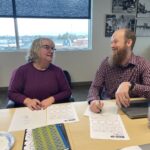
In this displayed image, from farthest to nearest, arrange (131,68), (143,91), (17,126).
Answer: (131,68) → (143,91) → (17,126)

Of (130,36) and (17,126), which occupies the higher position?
(130,36)

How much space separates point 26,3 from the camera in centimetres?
371

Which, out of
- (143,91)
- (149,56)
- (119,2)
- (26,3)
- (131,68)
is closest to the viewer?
(143,91)

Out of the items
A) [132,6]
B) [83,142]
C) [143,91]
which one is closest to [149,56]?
[132,6]

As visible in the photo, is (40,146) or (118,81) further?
(118,81)

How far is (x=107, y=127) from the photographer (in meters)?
1.20

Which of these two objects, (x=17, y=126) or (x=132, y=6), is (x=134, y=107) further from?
(x=132, y=6)

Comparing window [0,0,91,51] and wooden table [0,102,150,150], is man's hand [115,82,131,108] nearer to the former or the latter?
wooden table [0,102,150,150]

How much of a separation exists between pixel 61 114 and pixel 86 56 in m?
2.93

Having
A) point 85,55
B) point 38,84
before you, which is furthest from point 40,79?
point 85,55

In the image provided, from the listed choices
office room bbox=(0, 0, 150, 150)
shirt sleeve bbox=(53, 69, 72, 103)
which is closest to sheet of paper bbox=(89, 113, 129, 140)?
shirt sleeve bbox=(53, 69, 72, 103)

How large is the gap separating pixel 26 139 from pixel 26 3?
125 inches

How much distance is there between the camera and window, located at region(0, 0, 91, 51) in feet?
12.2

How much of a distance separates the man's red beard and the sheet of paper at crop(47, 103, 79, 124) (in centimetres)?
60
